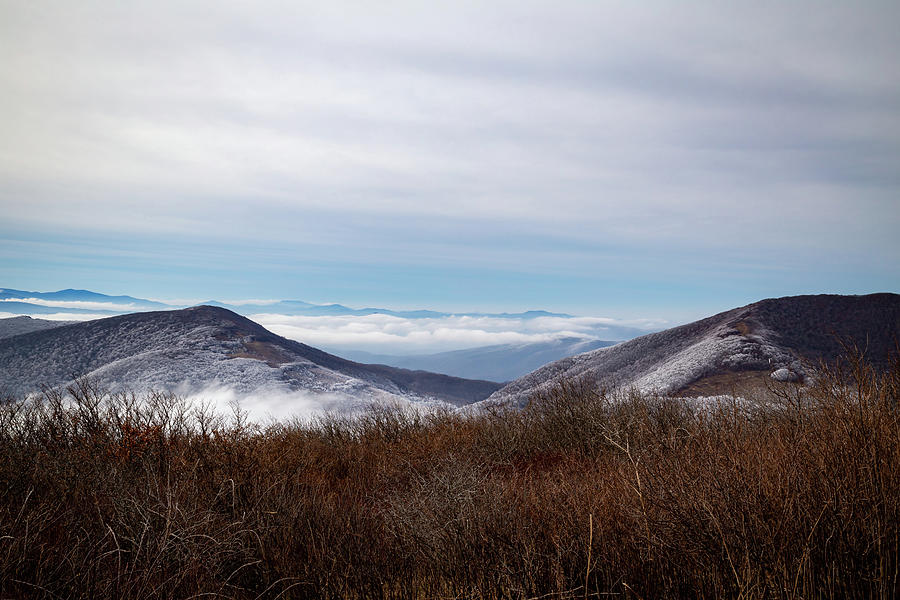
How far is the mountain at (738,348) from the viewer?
17969 mm

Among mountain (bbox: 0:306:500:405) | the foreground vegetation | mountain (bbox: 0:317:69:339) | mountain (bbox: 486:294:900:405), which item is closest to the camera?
the foreground vegetation

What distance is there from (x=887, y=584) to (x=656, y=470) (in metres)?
1.70

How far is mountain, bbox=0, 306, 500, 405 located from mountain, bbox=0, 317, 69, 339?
99.8 inches

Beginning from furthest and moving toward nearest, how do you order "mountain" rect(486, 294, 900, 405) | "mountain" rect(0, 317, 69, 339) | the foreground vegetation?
A: 1. "mountain" rect(0, 317, 69, 339)
2. "mountain" rect(486, 294, 900, 405)
3. the foreground vegetation

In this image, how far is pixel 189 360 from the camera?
92.7 feet

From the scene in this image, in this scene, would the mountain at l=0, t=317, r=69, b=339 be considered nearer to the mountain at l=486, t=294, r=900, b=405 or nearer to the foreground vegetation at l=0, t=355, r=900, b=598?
the mountain at l=486, t=294, r=900, b=405

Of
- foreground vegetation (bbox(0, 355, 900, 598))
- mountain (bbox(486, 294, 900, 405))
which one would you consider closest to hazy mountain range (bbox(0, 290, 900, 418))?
mountain (bbox(486, 294, 900, 405))

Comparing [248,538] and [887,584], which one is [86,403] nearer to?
[248,538]

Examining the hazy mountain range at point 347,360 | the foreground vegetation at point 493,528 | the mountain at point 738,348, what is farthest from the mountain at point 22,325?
the foreground vegetation at point 493,528

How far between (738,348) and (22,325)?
49.5 metres

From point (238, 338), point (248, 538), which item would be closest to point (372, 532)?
point (248, 538)

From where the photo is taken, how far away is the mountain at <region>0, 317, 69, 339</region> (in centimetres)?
3747

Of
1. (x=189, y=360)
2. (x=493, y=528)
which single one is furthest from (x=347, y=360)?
(x=493, y=528)

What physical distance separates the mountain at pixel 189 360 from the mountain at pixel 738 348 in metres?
9.93
